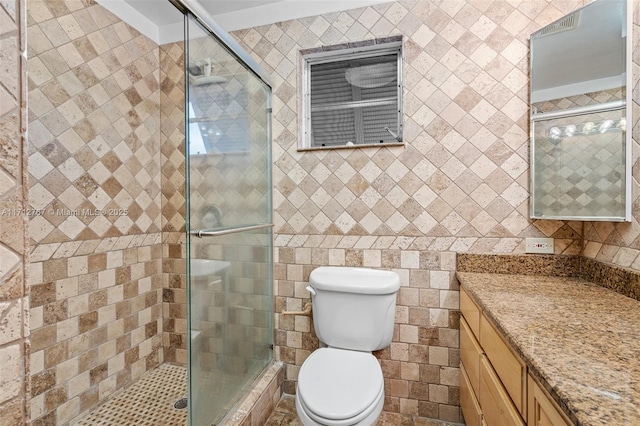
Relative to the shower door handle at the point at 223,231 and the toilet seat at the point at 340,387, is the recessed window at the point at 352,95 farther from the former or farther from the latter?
the toilet seat at the point at 340,387

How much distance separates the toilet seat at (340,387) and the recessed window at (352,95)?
3.97ft

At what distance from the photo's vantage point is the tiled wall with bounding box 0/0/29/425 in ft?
1.51

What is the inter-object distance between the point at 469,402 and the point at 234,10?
8.77 feet

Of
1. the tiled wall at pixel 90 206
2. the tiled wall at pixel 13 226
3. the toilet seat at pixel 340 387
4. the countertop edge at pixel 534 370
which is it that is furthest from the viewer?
the tiled wall at pixel 90 206

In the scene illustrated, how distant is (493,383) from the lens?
111 centimetres

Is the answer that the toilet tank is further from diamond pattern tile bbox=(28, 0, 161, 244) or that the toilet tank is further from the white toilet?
diamond pattern tile bbox=(28, 0, 161, 244)

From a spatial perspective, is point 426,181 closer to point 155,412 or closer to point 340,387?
point 340,387

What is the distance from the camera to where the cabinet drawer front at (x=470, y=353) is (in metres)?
1.33

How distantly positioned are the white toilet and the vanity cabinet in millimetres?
391

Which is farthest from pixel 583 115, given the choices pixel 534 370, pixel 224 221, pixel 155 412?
pixel 155 412

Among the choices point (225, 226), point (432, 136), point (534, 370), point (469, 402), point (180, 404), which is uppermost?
point (432, 136)

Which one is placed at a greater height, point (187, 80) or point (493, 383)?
point (187, 80)

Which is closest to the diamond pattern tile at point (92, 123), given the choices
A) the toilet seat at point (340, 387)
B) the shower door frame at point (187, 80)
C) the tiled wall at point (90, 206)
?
the tiled wall at point (90, 206)

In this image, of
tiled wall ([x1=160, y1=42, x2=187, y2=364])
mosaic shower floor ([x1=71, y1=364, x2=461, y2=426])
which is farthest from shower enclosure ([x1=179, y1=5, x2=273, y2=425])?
tiled wall ([x1=160, y1=42, x2=187, y2=364])
